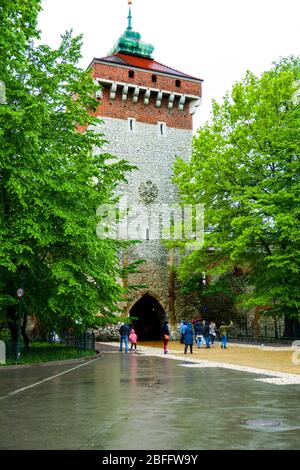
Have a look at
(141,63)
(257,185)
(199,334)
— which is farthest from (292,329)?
(141,63)

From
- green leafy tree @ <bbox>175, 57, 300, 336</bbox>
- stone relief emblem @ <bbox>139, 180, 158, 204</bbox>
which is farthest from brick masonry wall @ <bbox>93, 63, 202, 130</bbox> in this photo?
green leafy tree @ <bbox>175, 57, 300, 336</bbox>

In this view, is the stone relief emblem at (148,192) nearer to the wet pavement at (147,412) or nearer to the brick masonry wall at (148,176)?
the brick masonry wall at (148,176)

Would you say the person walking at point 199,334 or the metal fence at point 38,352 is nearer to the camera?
the metal fence at point 38,352

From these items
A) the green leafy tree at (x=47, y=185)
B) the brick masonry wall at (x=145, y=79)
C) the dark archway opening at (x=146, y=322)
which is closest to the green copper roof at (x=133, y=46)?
the brick masonry wall at (x=145, y=79)

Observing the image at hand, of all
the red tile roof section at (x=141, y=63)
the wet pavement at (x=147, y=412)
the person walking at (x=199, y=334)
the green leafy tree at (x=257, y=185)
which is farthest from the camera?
the red tile roof section at (x=141, y=63)

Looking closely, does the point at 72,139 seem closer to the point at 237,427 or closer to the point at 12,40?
the point at 12,40

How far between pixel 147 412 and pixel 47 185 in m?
11.0

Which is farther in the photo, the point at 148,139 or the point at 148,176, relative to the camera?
the point at 148,139

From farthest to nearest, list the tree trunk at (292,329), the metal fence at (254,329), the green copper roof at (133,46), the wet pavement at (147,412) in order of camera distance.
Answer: the green copper roof at (133,46) → the metal fence at (254,329) → the tree trunk at (292,329) → the wet pavement at (147,412)

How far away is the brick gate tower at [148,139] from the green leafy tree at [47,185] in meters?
18.1

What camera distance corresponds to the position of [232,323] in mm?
39062

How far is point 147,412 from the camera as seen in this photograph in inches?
304

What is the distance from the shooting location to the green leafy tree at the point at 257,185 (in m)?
24.5

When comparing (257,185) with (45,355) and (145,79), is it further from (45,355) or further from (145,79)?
(145,79)
